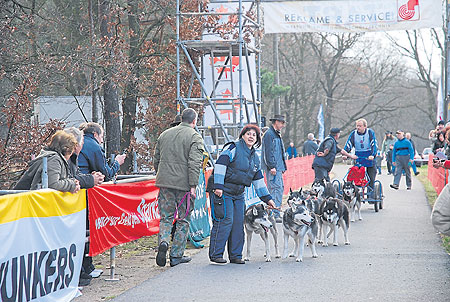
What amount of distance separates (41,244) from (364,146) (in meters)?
10.8

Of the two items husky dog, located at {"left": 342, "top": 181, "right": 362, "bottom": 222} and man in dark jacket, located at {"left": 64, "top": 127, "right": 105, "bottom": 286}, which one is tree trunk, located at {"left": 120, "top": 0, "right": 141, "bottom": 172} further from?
man in dark jacket, located at {"left": 64, "top": 127, "right": 105, "bottom": 286}

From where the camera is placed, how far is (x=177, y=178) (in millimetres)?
9812

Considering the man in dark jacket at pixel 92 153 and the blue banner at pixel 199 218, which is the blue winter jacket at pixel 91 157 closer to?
the man in dark jacket at pixel 92 153

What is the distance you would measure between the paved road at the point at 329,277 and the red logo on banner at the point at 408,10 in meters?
8.11

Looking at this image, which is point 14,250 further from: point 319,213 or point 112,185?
point 319,213

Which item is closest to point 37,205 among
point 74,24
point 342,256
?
point 342,256

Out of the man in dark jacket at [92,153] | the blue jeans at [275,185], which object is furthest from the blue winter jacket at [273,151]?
the man in dark jacket at [92,153]

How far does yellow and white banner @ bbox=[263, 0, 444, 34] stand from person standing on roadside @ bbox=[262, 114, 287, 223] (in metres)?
5.27

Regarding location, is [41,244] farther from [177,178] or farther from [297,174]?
[297,174]

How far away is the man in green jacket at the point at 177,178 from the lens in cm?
980

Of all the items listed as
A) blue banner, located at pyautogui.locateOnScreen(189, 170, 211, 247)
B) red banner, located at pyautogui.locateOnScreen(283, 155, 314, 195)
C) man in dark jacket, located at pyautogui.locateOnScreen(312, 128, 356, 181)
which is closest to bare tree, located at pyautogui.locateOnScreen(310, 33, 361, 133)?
red banner, located at pyautogui.locateOnScreen(283, 155, 314, 195)

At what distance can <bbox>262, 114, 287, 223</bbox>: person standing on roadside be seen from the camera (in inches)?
574

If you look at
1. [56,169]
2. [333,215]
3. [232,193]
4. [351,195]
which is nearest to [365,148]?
[351,195]

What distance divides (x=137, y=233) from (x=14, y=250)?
3.85 m
